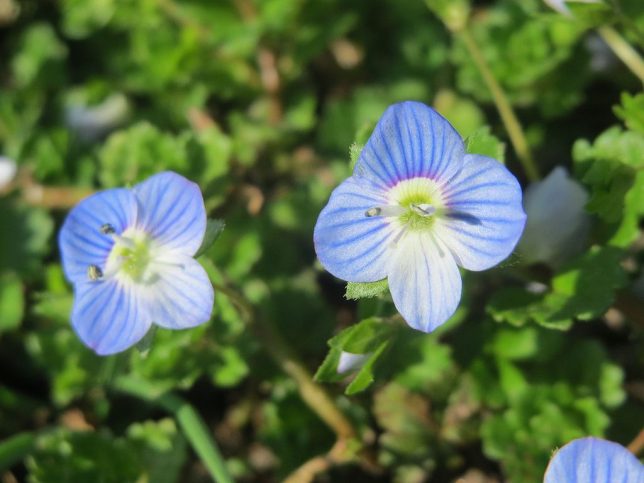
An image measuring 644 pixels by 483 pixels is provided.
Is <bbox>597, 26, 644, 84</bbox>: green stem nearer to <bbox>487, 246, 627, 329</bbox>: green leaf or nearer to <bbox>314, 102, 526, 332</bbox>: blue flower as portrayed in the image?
<bbox>487, 246, 627, 329</bbox>: green leaf

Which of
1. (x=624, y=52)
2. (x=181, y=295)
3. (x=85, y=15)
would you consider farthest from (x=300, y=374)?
(x=85, y=15)

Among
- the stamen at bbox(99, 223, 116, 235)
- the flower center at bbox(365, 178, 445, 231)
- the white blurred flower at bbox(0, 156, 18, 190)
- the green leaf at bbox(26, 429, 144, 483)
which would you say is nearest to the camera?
the flower center at bbox(365, 178, 445, 231)

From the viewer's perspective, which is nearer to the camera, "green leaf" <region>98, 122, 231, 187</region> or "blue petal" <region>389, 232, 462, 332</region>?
"blue petal" <region>389, 232, 462, 332</region>

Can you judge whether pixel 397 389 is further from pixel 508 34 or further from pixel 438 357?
pixel 508 34

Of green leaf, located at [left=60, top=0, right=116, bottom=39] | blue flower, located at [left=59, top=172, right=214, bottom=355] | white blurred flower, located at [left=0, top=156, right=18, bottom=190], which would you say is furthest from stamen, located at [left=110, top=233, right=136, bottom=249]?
green leaf, located at [left=60, top=0, right=116, bottom=39]

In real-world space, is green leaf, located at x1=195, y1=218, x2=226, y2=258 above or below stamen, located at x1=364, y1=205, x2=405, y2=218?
above

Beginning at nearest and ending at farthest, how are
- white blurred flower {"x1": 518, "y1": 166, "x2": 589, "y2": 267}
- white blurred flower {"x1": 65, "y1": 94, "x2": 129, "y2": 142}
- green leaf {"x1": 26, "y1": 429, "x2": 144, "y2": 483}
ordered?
white blurred flower {"x1": 518, "y1": 166, "x2": 589, "y2": 267} < green leaf {"x1": 26, "y1": 429, "x2": 144, "y2": 483} < white blurred flower {"x1": 65, "y1": 94, "x2": 129, "y2": 142}

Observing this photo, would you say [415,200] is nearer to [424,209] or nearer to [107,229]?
[424,209]
